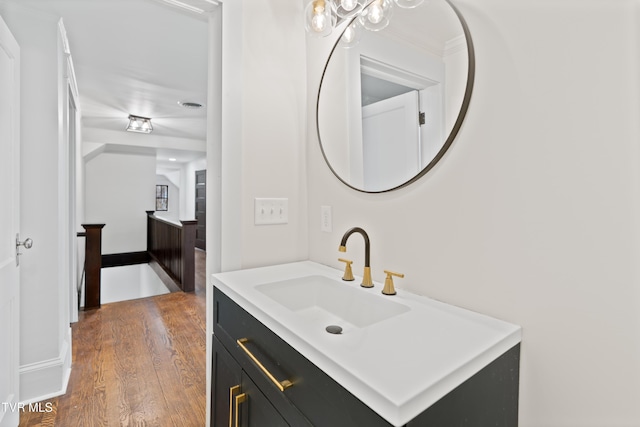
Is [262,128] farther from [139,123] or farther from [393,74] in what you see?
[139,123]

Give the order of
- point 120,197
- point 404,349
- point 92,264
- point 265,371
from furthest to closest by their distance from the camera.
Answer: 1. point 120,197
2. point 92,264
3. point 265,371
4. point 404,349

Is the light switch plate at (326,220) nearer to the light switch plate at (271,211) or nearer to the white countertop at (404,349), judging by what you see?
the light switch plate at (271,211)

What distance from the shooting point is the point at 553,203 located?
705mm

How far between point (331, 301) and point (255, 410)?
44 cm

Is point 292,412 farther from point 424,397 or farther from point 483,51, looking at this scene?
point 483,51

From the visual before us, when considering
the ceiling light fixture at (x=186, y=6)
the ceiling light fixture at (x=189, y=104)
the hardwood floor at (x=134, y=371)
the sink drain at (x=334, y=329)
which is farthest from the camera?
the ceiling light fixture at (x=189, y=104)

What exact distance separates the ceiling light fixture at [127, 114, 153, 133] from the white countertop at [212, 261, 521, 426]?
13.9 feet

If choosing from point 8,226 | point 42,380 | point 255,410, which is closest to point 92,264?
point 42,380

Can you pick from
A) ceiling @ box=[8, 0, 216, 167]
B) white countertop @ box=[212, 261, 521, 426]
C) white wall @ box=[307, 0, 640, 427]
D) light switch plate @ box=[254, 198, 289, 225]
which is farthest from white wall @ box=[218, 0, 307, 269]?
white wall @ box=[307, 0, 640, 427]

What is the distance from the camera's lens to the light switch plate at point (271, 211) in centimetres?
142

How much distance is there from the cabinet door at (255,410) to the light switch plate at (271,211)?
0.67 m

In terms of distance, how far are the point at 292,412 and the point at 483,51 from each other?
104 cm

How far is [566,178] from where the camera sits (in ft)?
2.24
